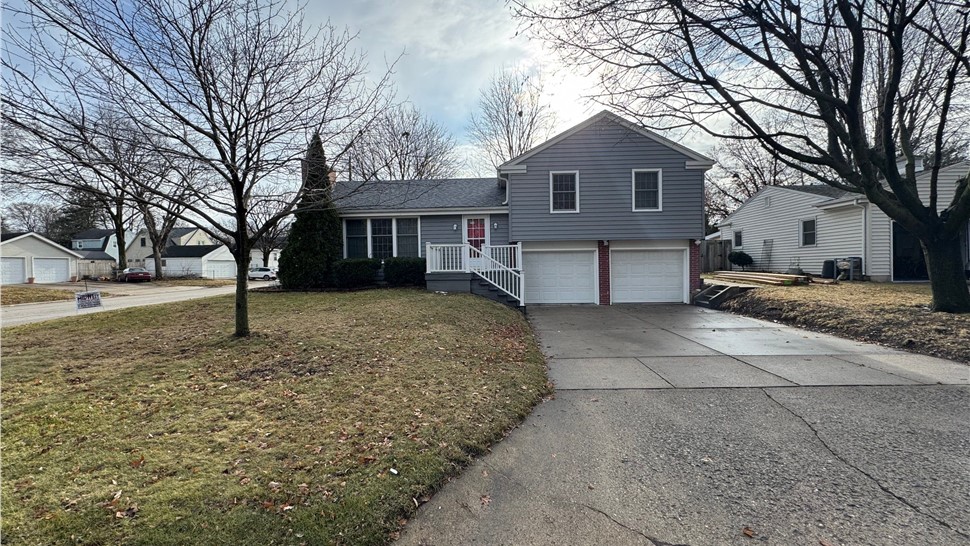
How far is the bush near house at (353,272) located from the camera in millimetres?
13797

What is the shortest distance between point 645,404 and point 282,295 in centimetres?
1137

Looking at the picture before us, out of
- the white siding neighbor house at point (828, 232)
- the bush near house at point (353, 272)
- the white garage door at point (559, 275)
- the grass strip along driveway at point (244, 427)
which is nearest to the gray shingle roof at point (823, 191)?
the white siding neighbor house at point (828, 232)

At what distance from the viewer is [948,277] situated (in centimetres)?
860

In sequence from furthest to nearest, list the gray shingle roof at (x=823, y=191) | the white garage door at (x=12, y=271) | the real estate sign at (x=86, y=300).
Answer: the white garage door at (x=12, y=271), the gray shingle roof at (x=823, y=191), the real estate sign at (x=86, y=300)

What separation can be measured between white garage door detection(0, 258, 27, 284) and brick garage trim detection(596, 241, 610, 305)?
38064 mm

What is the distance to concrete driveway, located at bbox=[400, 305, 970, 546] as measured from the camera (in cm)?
247

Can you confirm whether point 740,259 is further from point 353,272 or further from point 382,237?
point 353,272

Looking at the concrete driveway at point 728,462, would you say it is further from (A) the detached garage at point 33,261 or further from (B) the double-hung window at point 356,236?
(A) the detached garage at point 33,261

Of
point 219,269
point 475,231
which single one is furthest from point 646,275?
point 219,269

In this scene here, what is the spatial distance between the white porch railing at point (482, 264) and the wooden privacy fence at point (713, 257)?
15.0 meters

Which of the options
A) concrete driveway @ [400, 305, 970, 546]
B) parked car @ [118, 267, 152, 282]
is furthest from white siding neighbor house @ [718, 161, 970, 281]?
parked car @ [118, 267, 152, 282]

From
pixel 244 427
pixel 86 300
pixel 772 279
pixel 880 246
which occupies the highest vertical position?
pixel 880 246

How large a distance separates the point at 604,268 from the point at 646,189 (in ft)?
9.82

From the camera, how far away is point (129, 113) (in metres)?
5.36
